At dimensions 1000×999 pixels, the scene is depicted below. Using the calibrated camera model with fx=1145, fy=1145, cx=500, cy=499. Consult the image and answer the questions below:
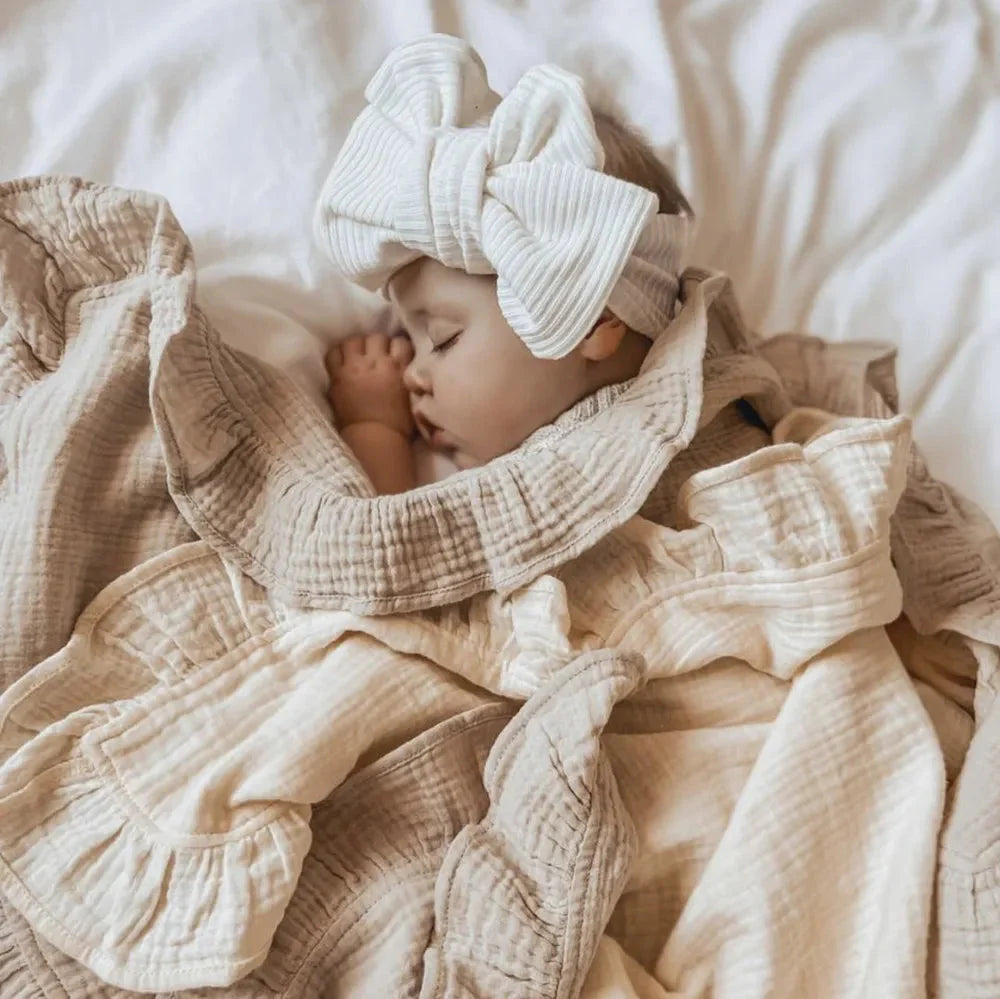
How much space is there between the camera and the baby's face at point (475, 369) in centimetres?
91

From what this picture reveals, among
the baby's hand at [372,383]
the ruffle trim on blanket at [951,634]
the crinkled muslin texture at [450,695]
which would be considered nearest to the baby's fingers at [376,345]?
the baby's hand at [372,383]

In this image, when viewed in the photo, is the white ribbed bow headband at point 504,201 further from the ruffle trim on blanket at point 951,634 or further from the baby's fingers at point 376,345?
the ruffle trim on blanket at point 951,634

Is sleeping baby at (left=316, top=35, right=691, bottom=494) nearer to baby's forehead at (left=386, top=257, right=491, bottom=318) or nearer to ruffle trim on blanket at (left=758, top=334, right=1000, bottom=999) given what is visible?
baby's forehead at (left=386, top=257, right=491, bottom=318)

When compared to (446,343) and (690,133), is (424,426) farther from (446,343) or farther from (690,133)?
(690,133)

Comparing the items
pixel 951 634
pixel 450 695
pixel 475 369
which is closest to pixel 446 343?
pixel 475 369

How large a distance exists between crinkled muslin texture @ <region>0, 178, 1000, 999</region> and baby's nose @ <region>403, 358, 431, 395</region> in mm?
91

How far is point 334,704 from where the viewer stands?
81 centimetres

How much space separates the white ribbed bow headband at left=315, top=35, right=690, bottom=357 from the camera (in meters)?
0.84

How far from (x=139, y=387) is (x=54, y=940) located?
1.30ft

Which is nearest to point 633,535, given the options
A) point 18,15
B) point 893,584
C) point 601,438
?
point 601,438

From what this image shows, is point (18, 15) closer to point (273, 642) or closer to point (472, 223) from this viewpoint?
point (472, 223)

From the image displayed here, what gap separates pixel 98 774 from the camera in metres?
0.78

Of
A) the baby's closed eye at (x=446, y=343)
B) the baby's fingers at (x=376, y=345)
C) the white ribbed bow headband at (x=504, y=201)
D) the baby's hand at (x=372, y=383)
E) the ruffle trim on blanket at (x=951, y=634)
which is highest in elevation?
the white ribbed bow headband at (x=504, y=201)

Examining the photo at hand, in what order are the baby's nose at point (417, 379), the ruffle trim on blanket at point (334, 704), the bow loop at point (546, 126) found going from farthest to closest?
the baby's nose at point (417, 379) → the bow loop at point (546, 126) → the ruffle trim on blanket at point (334, 704)
